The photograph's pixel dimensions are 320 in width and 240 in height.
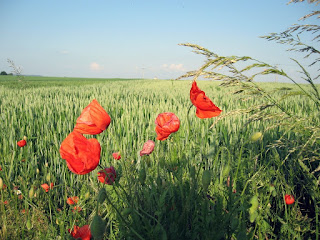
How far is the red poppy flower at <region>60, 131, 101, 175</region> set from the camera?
2.38ft

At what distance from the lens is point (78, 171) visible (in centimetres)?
74

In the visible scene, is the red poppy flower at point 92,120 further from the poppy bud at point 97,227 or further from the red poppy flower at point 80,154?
the poppy bud at point 97,227

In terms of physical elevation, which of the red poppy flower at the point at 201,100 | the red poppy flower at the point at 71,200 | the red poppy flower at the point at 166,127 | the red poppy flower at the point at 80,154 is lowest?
the red poppy flower at the point at 71,200

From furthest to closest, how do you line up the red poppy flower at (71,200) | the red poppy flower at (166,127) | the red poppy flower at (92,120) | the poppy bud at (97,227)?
the red poppy flower at (71,200) < the red poppy flower at (166,127) < the red poppy flower at (92,120) < the poppy bud at (97,227)

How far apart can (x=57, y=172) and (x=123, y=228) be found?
119 cm

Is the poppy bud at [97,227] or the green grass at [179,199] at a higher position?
the poppy bud at [97,227]

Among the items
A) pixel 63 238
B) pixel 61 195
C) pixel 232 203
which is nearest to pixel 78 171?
pixel 63 238

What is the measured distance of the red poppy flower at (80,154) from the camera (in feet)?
2.38

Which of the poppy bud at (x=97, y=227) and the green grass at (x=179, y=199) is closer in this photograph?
the poppy bud at (x=97, y=227)

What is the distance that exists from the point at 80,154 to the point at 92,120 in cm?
15

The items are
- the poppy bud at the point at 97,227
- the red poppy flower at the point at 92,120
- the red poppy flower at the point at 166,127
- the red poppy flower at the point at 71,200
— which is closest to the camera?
the poppy bud at the point at 97,227

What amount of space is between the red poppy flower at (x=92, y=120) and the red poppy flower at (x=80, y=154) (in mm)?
99

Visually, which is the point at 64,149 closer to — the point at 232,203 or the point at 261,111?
the point at 232,203

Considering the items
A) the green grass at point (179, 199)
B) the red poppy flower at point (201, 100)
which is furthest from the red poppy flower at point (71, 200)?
the red poppy flower at point (201, 100)
